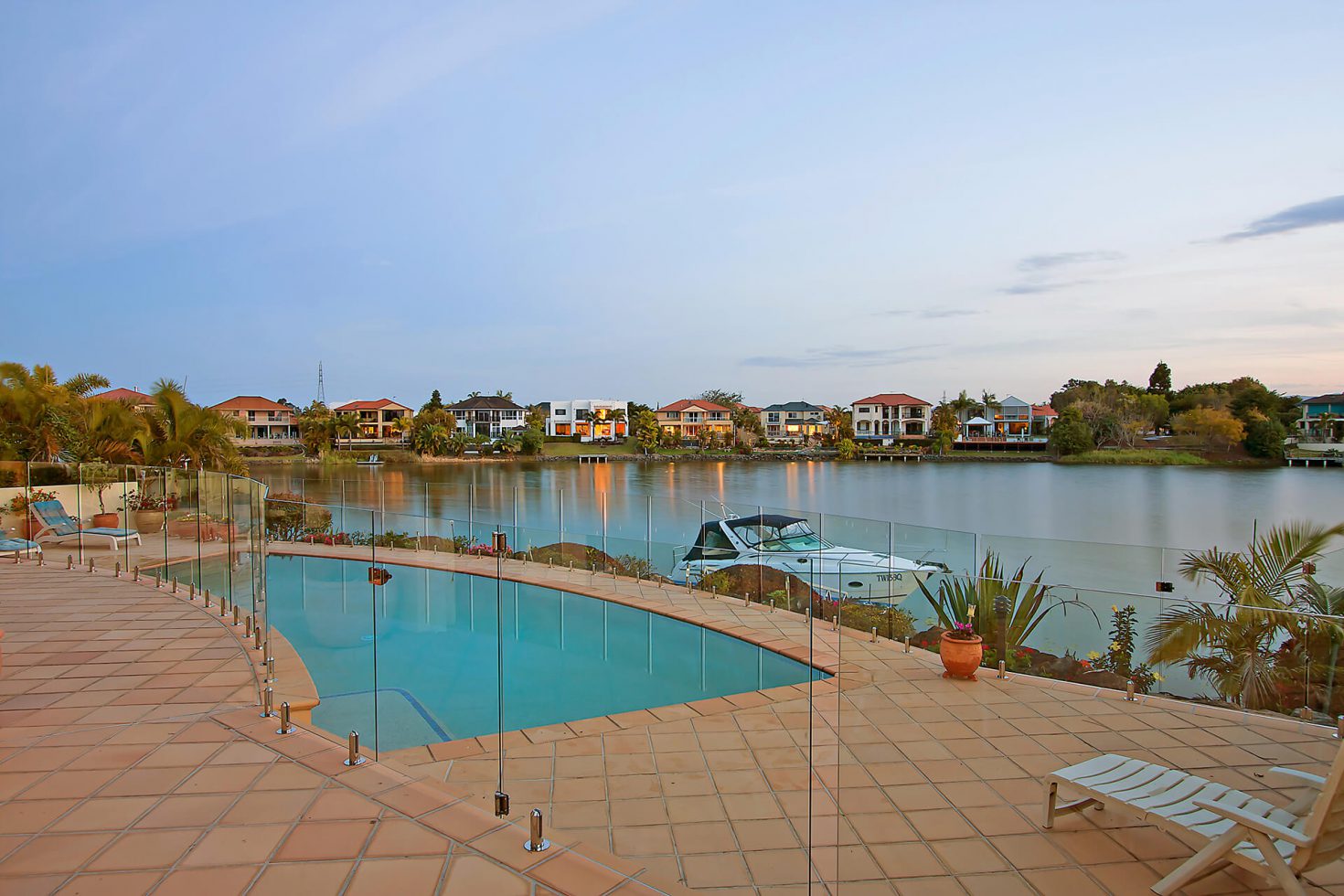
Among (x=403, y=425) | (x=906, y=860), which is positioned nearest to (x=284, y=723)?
(x=906, y=860)

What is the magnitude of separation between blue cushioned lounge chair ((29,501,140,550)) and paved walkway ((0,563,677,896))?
4472 mm

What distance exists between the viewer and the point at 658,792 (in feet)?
10.5

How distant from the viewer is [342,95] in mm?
13953

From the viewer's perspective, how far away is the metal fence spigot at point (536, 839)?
260 cm

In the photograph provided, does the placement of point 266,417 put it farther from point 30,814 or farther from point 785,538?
point 30,814

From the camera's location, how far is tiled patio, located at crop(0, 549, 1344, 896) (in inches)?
92.3

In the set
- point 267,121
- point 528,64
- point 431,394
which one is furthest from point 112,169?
point 431,394

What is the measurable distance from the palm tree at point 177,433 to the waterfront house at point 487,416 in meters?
57.1

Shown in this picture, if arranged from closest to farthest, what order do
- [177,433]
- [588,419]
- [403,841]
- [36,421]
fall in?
[403,841]
[36,421]
[177,433]
[588,419]

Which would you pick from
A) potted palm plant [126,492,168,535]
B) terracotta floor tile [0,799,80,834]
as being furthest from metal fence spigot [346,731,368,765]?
potted palm plant [126,492,168,535]

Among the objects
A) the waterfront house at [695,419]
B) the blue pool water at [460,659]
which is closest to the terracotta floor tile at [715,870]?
the blue pool water at [460,659]

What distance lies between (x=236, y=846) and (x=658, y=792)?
5.26 ft

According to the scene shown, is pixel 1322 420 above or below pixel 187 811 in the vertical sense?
above

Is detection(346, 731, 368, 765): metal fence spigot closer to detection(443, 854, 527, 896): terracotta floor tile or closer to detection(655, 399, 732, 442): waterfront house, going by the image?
detection(443, 854, 527, 896): terracotta floor tile
